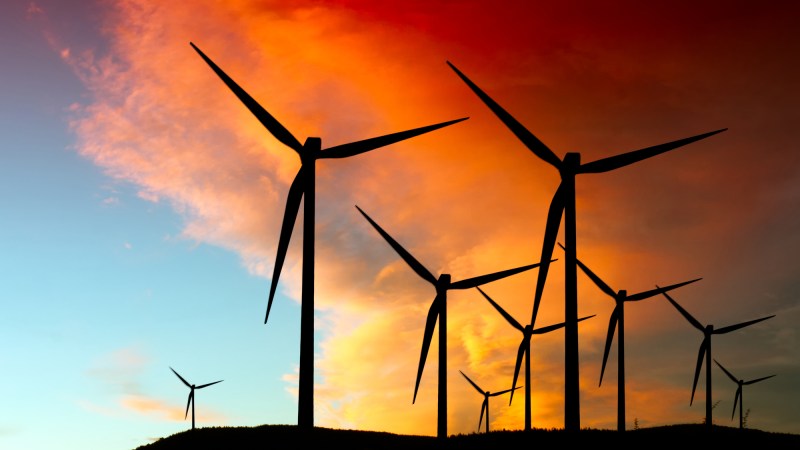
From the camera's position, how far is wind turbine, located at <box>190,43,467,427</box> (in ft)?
122

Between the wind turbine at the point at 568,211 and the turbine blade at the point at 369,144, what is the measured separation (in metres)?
3.36

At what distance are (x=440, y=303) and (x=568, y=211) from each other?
21.0m

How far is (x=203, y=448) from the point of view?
83.8 meters

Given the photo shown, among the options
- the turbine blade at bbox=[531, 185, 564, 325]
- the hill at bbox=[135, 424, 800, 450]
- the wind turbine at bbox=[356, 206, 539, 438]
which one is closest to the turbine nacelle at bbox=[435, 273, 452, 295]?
the wind turbine at bbox=[356, 206, 539, 438]

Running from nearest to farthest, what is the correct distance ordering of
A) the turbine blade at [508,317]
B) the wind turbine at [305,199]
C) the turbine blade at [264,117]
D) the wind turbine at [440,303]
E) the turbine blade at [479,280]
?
the wind turbine at [305,199], the turbine blade at [264,117], the wind turbine at [440,303], the turbine blade at [479,280], the turbine blade at [508,317]

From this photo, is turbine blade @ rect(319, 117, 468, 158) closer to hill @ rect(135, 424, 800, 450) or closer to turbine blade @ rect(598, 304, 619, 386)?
hill @ rect(135, 424, 800, 450)

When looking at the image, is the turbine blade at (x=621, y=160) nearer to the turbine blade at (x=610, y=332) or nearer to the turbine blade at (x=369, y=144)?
the turbine blade at (x=369, y=144)

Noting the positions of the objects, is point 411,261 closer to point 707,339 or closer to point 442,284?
point 442,284

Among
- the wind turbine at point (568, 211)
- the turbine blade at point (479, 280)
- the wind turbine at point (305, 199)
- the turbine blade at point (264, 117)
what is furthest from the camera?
the turbine blade at point (479, 280)

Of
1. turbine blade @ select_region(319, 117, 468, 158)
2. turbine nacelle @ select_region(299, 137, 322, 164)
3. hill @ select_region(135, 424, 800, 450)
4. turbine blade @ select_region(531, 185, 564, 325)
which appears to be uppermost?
turbine blade @ select_region(319, 117, 468, 158)

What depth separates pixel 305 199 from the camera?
135 feet

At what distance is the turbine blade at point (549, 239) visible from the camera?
4375 cm

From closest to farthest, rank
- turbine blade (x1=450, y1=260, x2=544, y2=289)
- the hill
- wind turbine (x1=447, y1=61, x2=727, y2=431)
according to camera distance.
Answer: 1. wind turbine (x1=447, y1=61, x2=727, y2=431)
2. the hill
3. turbine blade (x1=450, y1=260, x2=544, y2=289)

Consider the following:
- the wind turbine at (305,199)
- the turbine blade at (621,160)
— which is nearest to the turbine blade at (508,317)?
the turbine blade at (621,160)
